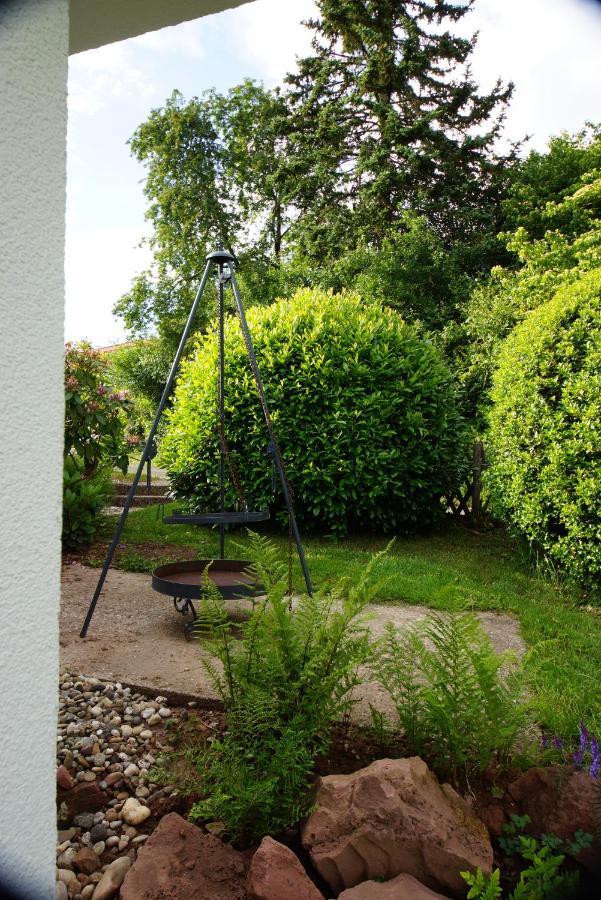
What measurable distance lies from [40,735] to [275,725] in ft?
2.56

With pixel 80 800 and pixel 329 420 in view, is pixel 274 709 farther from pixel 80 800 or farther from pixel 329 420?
pixel 329 420

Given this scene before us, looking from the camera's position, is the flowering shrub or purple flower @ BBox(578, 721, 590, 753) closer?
purple flower @ BBox(578, 721, 590, 753)

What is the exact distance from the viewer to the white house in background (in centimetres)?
116

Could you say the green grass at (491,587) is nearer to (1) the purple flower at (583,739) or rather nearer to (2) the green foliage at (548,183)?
(1) the purple flower at (583,739)

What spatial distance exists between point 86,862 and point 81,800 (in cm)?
29

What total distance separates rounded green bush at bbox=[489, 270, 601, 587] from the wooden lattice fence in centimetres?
214

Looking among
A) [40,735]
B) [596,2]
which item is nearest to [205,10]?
[596,2]

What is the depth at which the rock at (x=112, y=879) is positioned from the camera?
5.29 ft

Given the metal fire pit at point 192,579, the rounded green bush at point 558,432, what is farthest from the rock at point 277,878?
the rounded green bush at point 558,432

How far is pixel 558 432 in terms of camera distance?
4973 mm

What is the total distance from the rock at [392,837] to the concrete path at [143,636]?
611 millimetres

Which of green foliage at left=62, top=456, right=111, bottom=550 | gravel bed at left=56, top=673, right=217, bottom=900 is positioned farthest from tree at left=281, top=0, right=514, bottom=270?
gravel bed at left=56, top=673, right=217, bottom=900

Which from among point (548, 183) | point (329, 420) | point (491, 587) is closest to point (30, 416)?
point (491, 587)

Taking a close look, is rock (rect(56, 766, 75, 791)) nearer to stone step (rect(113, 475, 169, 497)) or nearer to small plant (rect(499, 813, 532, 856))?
small plant (rect(499, 813, 532, 856))
